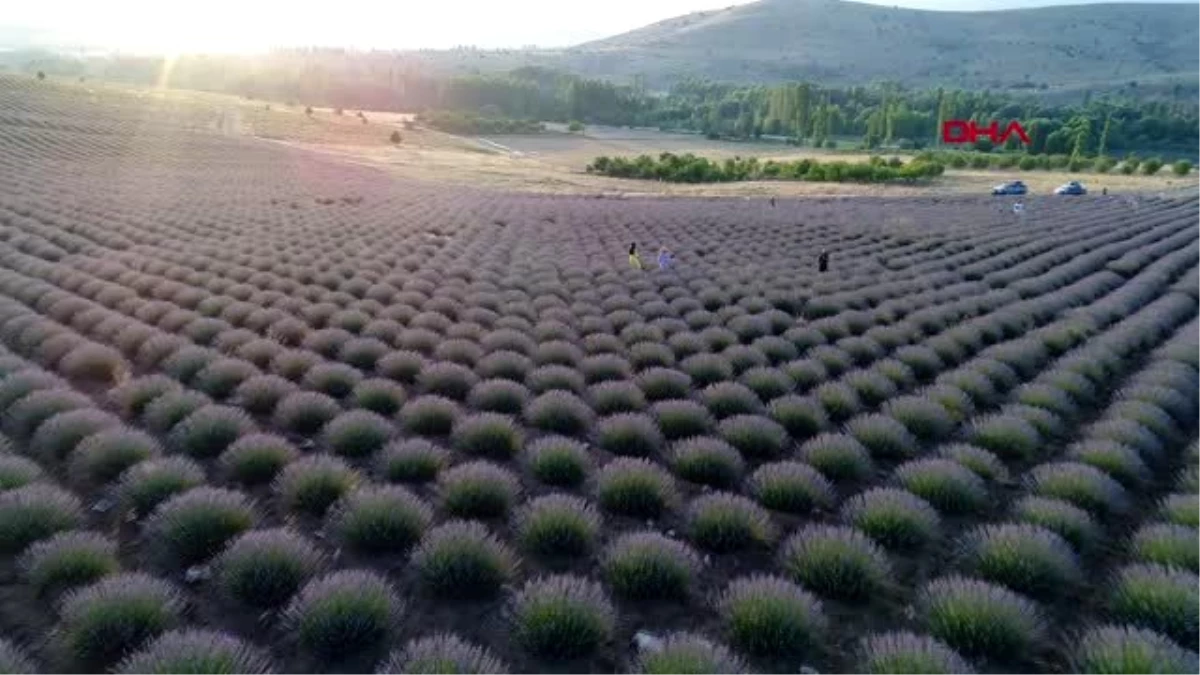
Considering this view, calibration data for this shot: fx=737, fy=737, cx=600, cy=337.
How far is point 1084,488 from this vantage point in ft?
20.5

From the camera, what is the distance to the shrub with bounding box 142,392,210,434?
7.41 meters

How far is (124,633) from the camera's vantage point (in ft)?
13.6

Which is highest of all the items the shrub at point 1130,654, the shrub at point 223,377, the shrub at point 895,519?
the shrub at point 1130,654

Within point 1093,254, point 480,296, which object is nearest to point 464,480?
point 480,296

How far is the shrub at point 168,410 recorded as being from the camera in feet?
24.3

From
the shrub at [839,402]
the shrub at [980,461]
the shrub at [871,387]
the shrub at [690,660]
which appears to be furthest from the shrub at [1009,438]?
the shrub at [690,660]

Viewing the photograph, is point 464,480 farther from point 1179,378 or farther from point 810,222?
point 810,222

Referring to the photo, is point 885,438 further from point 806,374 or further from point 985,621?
point 985,621

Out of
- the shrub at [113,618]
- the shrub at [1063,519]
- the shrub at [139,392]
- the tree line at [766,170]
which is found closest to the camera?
the shrub at [113,618]

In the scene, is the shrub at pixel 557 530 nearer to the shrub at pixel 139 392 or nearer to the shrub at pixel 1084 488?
the shrub at pixel 1084 488

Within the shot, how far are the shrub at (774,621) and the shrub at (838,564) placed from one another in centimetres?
42

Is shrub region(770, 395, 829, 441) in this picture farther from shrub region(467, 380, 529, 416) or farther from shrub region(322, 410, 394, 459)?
shrub region(322, 410, 394, 459)

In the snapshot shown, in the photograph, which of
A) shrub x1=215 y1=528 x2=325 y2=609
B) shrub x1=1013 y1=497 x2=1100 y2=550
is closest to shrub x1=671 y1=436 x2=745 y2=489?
shrub x1=1013 y1=497 x2=1100 y2=550

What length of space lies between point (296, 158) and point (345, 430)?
6120 centimetres
